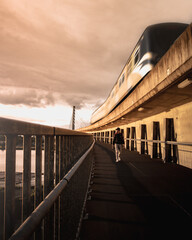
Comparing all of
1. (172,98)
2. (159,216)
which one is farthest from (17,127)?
(172,98)

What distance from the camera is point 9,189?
86cm

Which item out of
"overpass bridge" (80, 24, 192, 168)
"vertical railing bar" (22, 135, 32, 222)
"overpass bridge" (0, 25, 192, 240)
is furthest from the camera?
"overpass bridge" (80, 24, 192, 168)

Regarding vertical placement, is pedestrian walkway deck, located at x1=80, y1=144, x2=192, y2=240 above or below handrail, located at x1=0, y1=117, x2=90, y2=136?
below

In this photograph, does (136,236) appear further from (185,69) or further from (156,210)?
(185,69)

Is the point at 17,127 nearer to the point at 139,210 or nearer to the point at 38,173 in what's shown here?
the point at 38,173

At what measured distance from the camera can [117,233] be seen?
2.48 meters

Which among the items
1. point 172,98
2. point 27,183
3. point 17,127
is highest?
point 172,98

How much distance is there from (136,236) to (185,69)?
3413 millimetres

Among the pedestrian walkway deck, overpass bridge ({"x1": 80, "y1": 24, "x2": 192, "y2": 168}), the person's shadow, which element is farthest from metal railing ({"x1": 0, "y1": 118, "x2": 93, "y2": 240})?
overpass bridge ({"x1": 80, "y1": 24, "x2": 192, "y2": 168})

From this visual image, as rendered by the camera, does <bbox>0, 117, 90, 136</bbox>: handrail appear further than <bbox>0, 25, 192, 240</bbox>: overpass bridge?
No

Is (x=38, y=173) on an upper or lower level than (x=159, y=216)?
upper

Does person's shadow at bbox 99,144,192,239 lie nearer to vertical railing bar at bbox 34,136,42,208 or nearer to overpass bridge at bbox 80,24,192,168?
vertical railing bar at bbox 34,136,42,208

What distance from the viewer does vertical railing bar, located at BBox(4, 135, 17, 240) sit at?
848mm

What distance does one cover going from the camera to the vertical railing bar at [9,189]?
2.78 feet
